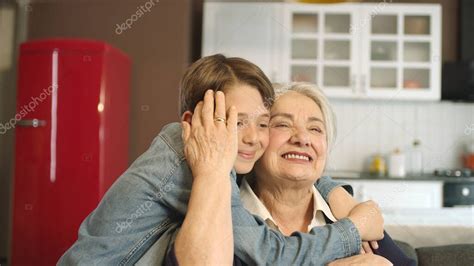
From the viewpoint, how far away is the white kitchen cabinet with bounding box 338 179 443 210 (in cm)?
354

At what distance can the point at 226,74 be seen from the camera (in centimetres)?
107

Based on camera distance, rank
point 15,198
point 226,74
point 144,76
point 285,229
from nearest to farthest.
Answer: point 226,74 → point 285,229 → point 15,198 → point 144,76

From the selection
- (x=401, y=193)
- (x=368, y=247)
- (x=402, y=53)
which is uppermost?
(x=402, y=53)

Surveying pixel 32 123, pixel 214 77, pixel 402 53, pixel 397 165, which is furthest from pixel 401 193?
pixel 214 77

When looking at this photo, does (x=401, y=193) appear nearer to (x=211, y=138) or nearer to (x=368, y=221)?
(x=368, y=221)

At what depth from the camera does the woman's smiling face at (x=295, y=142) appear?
131cm

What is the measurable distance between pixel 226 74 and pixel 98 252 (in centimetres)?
49

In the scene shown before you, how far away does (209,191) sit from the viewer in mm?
860

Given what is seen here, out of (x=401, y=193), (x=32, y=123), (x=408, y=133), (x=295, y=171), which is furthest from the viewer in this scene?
(x=408, y=133)

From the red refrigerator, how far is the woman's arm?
6.98ft

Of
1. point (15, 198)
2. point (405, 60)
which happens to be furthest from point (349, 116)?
point (15, 198)

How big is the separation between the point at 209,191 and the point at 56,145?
2298 mm

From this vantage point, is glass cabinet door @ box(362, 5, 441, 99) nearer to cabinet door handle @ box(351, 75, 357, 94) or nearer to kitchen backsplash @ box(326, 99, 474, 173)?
cabinet door handle @ box(351, 75, 357, 94)

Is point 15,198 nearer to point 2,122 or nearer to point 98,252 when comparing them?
point 2,122
